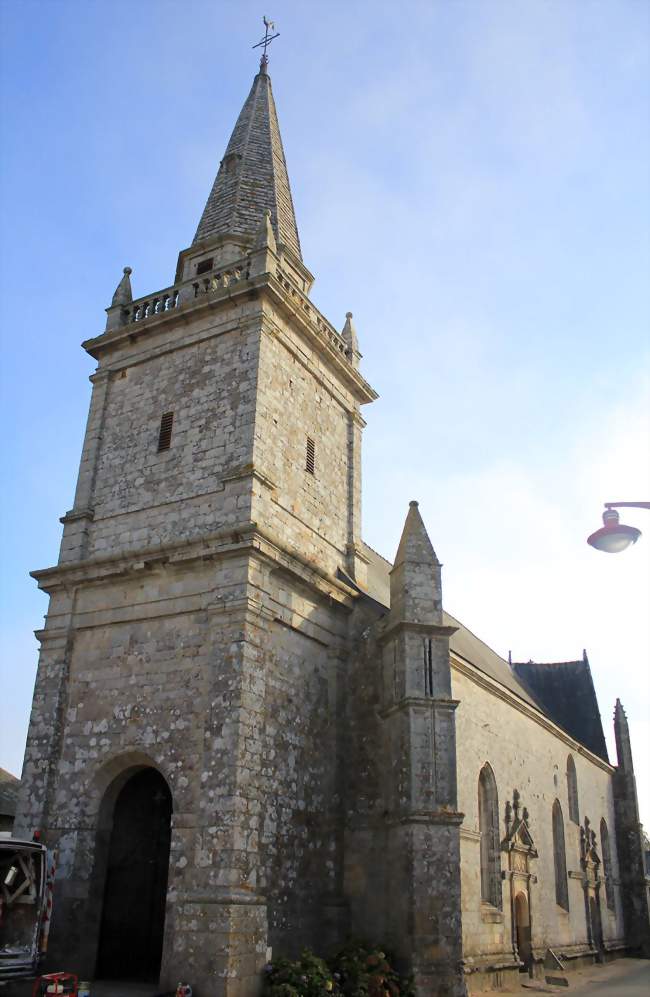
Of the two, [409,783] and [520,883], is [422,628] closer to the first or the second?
[409,783]

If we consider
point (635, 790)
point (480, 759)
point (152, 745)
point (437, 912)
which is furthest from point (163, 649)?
point (635, 790)

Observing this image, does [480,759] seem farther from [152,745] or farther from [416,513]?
[152,745]

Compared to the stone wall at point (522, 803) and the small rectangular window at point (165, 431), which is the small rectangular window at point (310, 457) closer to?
the small rectangular window at point (165, 431)

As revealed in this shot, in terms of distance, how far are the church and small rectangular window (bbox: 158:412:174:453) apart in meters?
0.07

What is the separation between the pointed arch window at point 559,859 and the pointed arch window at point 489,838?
18.7 feet

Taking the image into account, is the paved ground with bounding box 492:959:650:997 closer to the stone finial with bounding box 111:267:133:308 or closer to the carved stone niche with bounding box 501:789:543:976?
the carved stone niche with bounding box 501:789:543:976

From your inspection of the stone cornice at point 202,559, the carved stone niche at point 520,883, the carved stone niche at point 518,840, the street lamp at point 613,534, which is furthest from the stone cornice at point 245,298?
the carved stone niche at point 520,883

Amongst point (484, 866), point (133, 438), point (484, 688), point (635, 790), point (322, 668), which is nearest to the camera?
point (322, 668)

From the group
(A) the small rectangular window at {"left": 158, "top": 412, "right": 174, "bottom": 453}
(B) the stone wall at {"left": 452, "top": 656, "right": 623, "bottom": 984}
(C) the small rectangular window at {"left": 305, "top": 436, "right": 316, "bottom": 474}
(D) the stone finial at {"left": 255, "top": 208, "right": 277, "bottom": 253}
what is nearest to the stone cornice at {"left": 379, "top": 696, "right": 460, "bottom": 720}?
(B) the stone wall at {"left": 452, "top": 656, "right": 623, "bottom": 984}

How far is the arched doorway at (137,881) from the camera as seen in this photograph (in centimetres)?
1288

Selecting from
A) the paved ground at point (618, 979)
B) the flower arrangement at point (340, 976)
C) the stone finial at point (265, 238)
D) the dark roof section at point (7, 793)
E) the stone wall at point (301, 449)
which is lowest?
the paved ground at point (618, 979)

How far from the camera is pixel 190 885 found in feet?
37.5

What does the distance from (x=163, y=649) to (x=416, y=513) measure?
5.42m

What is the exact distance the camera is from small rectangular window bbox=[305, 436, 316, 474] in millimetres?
16328
